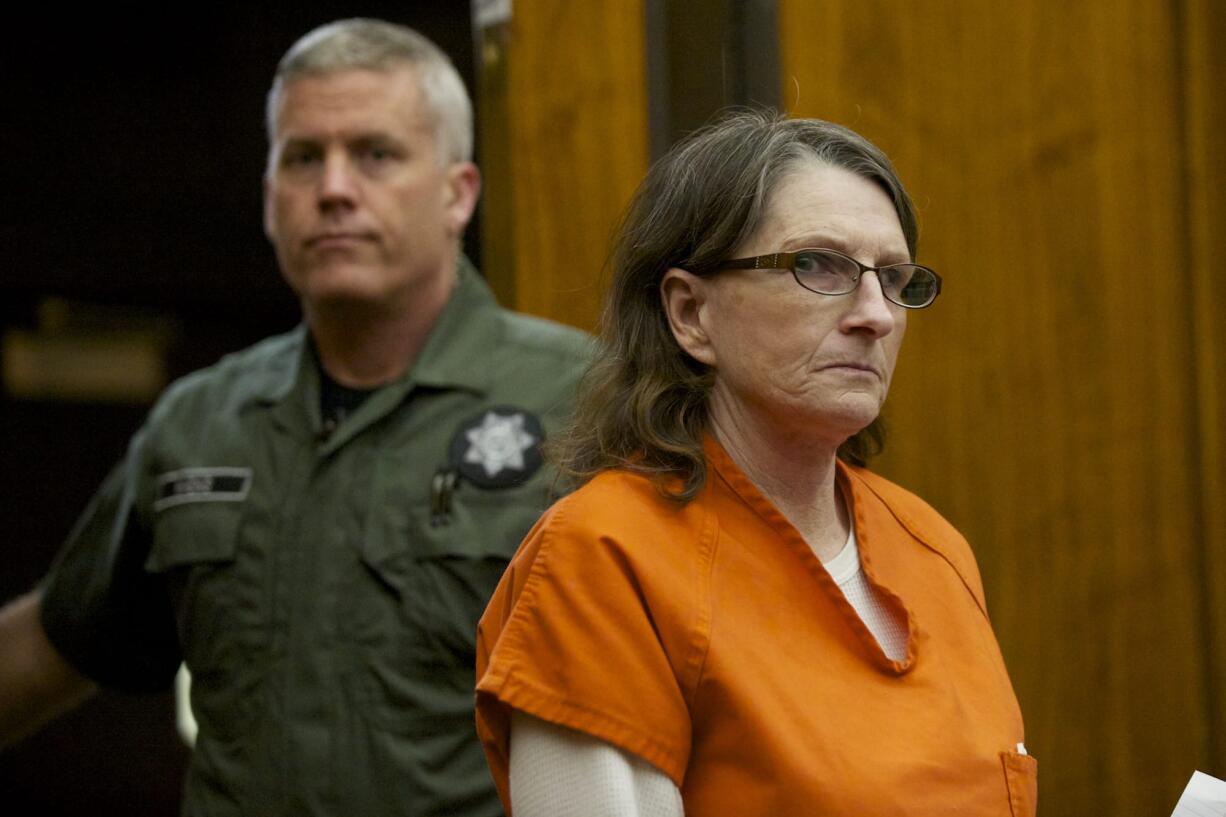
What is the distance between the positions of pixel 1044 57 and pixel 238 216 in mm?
2518

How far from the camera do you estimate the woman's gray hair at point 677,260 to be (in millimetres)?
1498

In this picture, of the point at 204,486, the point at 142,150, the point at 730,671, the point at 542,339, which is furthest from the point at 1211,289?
the point at 142,150

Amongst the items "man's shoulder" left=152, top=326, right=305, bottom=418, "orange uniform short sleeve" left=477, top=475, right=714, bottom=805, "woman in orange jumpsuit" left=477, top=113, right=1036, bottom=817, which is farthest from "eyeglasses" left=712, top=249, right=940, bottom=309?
"man's shoulder" left=152, top=326, right=305, bottom=418

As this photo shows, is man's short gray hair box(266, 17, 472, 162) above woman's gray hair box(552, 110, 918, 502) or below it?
above

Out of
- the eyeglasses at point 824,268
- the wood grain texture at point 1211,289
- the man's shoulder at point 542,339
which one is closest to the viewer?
the eyeglasses at point 824,268

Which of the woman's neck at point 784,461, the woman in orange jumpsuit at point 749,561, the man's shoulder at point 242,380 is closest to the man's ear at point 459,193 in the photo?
the man's shoulder at point 242,380

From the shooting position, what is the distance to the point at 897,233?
1.51 m

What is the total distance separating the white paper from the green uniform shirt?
3.07 feet

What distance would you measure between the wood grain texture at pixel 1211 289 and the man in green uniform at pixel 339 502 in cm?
87

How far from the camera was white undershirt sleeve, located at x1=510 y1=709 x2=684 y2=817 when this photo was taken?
1.31 metres

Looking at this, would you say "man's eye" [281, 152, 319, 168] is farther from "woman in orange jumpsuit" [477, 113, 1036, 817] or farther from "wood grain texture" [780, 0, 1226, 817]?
"woman in orange jumpsuit" [477, 113, 1036, 817]

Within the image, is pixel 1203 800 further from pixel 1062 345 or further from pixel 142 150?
pixel 142 150

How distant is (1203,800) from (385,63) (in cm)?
158

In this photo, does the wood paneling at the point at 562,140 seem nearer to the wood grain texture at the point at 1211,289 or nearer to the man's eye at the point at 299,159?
the man's eye at the point at 299,159
